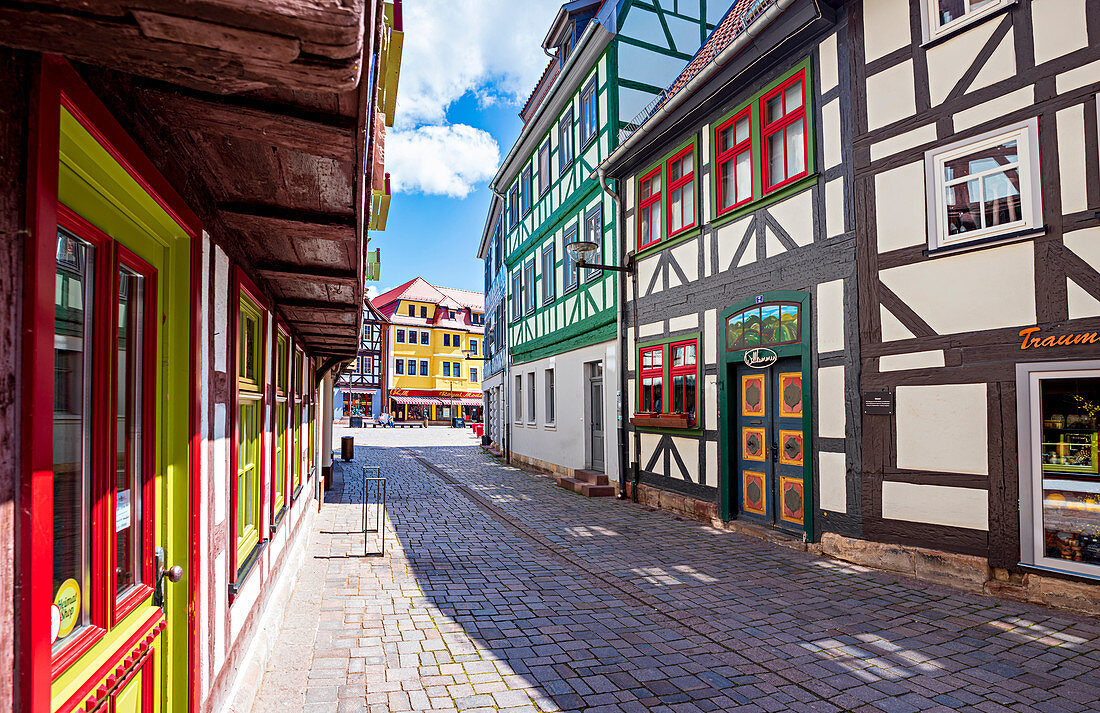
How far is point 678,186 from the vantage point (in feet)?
34.0

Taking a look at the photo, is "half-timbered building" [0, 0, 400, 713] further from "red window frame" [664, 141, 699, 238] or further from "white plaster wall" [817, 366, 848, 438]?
"red window frame" [664, 141, 699, 238]

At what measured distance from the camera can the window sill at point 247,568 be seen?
3.47 metres

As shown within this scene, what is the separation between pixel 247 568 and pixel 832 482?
19.4ft

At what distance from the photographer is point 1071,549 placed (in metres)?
5.45

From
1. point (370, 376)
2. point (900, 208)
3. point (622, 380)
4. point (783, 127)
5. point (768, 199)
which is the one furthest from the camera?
point (370, 376)

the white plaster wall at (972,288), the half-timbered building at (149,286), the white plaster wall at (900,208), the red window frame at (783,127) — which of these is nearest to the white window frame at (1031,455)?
the white plaster wall at (972,288)

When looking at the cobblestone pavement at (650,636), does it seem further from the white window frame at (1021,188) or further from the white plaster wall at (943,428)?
the white window frame at (1021,188)

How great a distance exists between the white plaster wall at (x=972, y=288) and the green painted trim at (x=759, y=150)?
1.79 metres

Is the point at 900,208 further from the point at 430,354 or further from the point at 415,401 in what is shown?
the point at 415,401

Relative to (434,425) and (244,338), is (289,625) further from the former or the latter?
(434,425)

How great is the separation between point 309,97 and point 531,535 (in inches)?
302

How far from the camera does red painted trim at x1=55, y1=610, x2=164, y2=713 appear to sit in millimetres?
1713

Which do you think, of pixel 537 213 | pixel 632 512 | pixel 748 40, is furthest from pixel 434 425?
pixel 748 40

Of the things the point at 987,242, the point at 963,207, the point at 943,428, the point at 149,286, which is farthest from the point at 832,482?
the point at 149,286
